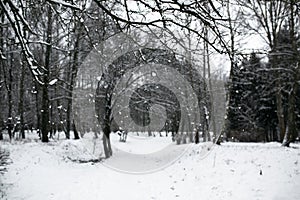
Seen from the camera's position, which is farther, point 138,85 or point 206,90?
point 206,90

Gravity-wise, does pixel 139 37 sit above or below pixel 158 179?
above

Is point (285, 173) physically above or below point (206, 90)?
below

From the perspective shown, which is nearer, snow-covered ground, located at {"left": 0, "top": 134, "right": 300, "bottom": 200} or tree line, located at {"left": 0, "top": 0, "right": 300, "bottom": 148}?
tree line, located at {"left": 0, "top": 0, "right": 300, "bottom": 148}

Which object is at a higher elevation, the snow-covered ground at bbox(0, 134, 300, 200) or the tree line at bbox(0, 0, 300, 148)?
the tree line at bbox(0, 0, 300, 148)

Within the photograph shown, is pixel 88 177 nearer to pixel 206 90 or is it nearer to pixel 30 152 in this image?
pixel 30 152

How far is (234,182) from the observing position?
8500 mm

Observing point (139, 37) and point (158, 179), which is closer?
point (139, 37)

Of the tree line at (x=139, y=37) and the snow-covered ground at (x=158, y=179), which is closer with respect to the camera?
the tree line at (x=139, y=37)

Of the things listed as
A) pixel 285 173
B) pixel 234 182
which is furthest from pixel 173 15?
pixel 285 173

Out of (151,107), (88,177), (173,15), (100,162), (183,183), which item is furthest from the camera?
(151,107)

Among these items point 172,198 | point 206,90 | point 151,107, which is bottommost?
point 172,198

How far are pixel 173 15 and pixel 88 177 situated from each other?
8731 mm

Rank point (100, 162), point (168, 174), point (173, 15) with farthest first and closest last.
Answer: point (100, 162), point (168, 174), point (173, 15)

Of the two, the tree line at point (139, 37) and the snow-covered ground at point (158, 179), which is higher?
the tree line at point (139, 37)
